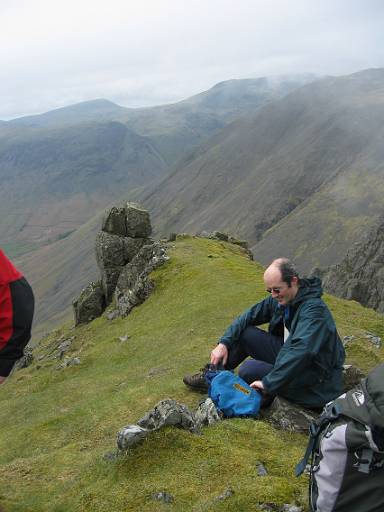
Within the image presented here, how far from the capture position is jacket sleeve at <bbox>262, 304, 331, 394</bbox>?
11.8 metres

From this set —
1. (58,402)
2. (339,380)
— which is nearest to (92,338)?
(58,402)

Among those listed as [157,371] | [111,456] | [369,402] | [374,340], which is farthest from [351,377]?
[157,371]

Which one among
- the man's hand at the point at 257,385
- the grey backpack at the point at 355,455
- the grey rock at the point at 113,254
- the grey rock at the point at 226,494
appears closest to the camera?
the grey backpack at the point at 355,455

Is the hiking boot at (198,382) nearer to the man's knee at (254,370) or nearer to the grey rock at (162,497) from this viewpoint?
the man's knee at (254,370)

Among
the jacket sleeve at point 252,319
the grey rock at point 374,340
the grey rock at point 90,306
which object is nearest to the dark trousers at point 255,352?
the jacket sleeve at point 252,319

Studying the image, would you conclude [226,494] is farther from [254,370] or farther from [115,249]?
[115,249]

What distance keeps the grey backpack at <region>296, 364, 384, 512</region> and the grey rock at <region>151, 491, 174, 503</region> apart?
3.46 meters

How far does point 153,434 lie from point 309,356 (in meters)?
3.92

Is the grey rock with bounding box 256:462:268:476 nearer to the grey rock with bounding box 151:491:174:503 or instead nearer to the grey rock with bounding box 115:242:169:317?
the grey rock with bounding box 151:491:174:503

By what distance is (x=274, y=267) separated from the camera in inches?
493

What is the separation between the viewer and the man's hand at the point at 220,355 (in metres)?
14.5

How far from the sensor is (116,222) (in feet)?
182

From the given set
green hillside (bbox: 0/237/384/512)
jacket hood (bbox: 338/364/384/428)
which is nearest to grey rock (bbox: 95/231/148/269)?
green hillside (bbox: 0/237/384/512)

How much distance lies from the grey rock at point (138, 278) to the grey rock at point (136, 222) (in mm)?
2411
